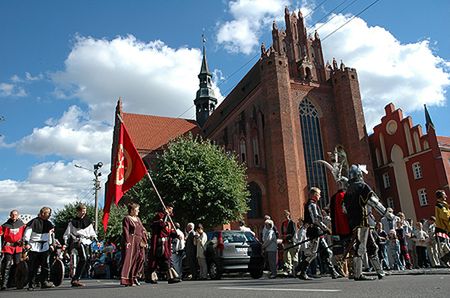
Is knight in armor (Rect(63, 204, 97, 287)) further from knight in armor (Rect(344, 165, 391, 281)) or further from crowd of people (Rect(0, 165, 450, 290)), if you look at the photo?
knight in armor (Rect(344, 165, 391, 281))

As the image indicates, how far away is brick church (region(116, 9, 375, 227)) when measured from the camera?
33.5 metres

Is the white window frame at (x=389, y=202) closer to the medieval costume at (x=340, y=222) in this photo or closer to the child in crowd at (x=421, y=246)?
the child in crowd at (x=421, y=246)

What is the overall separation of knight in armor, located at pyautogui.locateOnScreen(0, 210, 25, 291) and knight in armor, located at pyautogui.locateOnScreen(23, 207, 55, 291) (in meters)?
1.16

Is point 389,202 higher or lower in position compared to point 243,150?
lower

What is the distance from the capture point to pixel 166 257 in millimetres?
8883

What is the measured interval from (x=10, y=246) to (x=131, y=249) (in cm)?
370

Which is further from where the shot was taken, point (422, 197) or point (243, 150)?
point (243, 150)

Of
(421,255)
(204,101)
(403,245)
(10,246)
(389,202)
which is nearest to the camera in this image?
(10,246)

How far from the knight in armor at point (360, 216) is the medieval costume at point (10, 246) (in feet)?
25.8

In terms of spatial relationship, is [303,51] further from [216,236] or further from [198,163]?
[216,236]

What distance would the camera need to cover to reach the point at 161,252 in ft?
29.0

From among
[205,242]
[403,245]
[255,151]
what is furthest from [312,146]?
[205,242]

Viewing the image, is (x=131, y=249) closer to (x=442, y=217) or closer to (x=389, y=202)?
(x=442, y=217)

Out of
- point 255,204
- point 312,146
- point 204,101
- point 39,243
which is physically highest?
point 204,101
